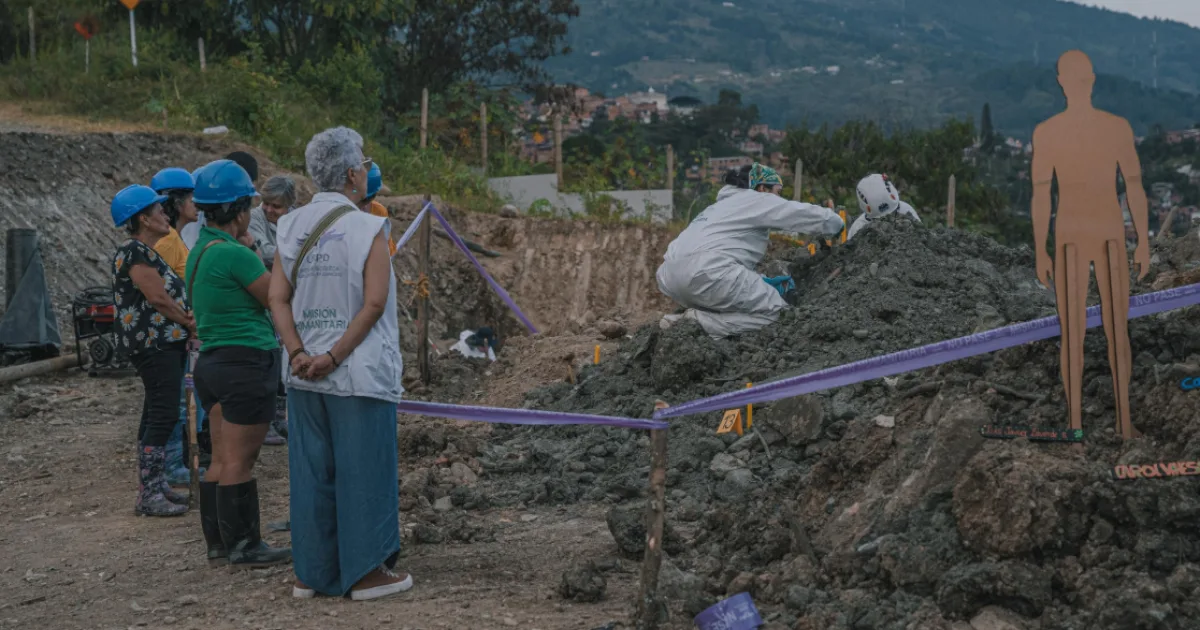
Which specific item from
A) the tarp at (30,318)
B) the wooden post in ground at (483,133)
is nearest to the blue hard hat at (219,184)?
the tarp at (30,318)

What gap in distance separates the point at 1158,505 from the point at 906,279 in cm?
487

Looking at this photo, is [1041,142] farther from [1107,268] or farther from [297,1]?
[297,1]

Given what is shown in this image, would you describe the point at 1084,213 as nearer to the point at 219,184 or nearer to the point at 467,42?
the point at 219,184

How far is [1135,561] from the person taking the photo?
406cm

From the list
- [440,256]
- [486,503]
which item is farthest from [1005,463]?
[440,256]

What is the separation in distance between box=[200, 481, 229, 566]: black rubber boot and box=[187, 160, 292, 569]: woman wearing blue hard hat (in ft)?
0.26

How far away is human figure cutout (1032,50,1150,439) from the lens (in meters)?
4.47

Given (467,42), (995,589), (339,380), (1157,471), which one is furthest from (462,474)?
(467,42)

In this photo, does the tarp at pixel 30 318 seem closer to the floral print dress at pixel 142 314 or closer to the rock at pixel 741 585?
the floral print dress at pixel 142 314

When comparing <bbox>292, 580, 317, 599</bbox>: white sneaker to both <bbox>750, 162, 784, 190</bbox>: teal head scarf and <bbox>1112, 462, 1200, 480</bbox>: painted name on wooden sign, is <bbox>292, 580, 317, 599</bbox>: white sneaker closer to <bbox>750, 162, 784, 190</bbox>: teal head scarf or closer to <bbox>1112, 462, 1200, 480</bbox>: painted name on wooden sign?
<bbox>1112, 462, 1200, 480</bbox>: painted name on wooden sign

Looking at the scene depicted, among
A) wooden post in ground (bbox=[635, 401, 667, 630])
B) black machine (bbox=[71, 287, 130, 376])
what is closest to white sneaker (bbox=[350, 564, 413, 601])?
wooden post in ground (bbox=[635, 401, 667, 630])

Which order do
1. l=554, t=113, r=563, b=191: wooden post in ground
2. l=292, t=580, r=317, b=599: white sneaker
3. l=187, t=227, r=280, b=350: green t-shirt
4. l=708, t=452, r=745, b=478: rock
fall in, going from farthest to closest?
l=554, t=113, r=563, b=191: wooden post in ground, l=708, t=452, r=745, b=478: rock, l=187, t=227, r=280, b=350: green t-shirt, l=292, t=580, r=317, b=599: white sneaker

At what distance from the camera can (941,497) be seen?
15.0 feet

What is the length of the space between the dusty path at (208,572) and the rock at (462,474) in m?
0.54
